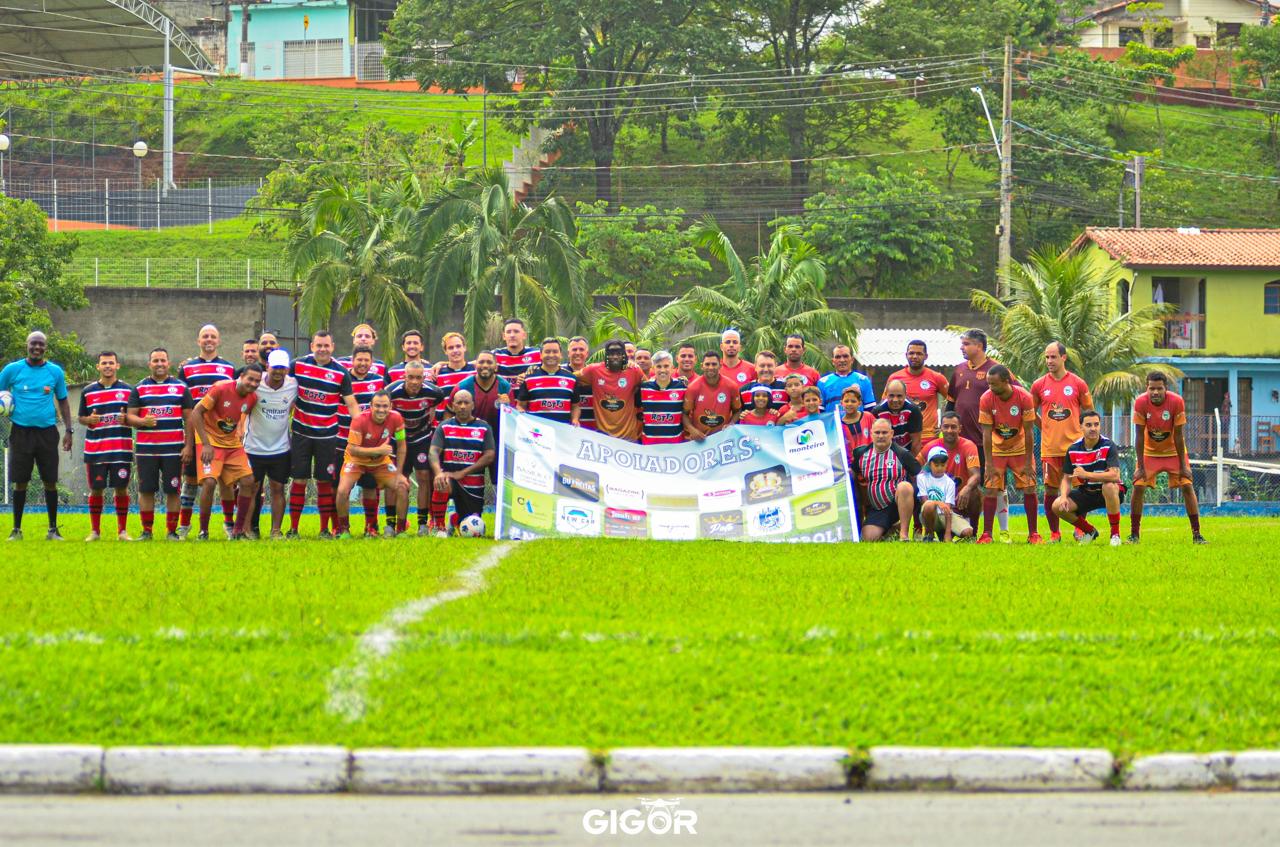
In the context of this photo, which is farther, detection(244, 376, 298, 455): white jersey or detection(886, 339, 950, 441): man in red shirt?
detection(886, 339, 950, 441): man in red shirt

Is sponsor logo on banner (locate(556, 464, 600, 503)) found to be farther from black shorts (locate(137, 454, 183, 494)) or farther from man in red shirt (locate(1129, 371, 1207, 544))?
man in red shirt (locate(1129, 371, 1207, 544))

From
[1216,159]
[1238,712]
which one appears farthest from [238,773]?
[1216,159]

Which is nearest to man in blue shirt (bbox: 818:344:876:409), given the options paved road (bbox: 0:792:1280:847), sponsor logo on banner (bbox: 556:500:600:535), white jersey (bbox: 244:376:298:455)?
sponsor logo on banner (bbox: 556:500:600:535)

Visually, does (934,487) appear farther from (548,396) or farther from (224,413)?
(224,413)

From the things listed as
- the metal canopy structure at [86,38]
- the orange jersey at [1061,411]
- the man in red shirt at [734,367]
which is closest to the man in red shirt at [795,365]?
the man in red shirt at [734,367]

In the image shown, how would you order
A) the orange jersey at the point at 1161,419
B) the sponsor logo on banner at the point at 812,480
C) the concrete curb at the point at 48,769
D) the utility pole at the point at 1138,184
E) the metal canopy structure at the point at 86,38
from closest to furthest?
the concrete curb at the point at 48,769 → the sponsor logo on banner at the point at 812,480 → the orange jersey at the point at 1161,419 → the utility pole at the point at 1138,184 → the metal canopy structure at the point at 86,38

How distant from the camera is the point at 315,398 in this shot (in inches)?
699

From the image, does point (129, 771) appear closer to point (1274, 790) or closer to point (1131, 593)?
point (1274, 790)

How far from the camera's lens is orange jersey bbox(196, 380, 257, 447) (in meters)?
17.4

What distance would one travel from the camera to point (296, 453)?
58.5 ft

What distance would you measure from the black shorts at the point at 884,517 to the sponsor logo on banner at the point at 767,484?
3.58 ft

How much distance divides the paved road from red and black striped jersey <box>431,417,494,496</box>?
30.9ft

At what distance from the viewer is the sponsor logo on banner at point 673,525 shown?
17.4 metres

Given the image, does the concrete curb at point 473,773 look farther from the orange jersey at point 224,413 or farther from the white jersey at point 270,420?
the white jersey at point 270,420
